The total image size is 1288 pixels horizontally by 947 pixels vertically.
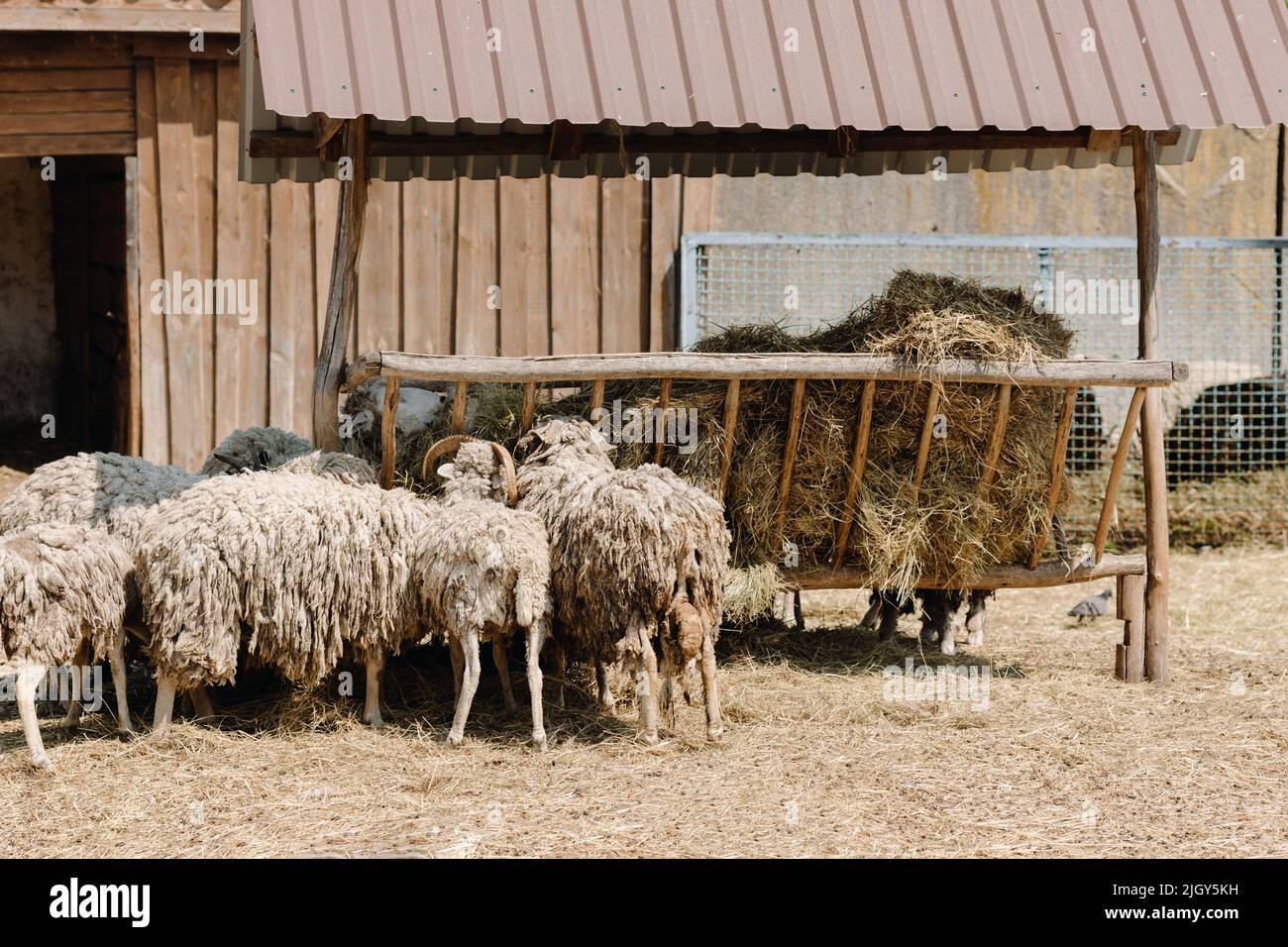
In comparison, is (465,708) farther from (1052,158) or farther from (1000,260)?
(1000,260)

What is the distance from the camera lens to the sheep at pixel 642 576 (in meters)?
6.20

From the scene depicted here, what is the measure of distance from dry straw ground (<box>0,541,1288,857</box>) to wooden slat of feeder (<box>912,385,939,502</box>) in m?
1.05

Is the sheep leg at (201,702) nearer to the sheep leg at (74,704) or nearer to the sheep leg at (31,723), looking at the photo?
the sheep leg at (74,704)

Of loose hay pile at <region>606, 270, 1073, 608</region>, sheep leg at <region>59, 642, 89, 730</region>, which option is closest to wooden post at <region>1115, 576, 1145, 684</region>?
loose hay pile at <region>606, 270, 1073, 608</region>

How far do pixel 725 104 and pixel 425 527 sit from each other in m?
2.48

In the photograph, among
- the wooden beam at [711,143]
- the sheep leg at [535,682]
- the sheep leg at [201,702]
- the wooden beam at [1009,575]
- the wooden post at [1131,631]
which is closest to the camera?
the sheep leg at [535,682]

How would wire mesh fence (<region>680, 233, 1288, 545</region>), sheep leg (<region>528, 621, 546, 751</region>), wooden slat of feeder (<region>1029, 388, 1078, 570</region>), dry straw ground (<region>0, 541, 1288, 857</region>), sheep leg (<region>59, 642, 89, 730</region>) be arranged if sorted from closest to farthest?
dry straw ground (<region>0, 541, 1288, 857</region>) → sheep leg (<region>528, 621, 546, 751</region>) → sheep leg (<region>59, 642, 89, 730</region>) → wooden slat of feeder (<region>1029, 388, 1078, 570</region>) → wire mesh fence (<region>680, 233, 1288, 545</region>)

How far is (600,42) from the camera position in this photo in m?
7.16

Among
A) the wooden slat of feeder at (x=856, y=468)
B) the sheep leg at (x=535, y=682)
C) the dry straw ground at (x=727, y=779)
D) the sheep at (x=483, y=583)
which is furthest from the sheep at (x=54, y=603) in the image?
the wooden slat of feeder at (x=856, y=468)

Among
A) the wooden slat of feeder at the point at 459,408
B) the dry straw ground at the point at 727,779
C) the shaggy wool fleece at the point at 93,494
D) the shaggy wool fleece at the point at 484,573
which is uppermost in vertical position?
the wooden slat of feeder at the point at 459,408

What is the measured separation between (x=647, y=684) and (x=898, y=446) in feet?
6.90

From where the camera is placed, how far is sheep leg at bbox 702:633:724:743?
248 inches

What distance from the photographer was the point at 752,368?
7000 millimetres

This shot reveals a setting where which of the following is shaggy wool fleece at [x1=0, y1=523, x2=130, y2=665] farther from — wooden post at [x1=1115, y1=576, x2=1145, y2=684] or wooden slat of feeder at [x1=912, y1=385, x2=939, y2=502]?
wooden post at [x1=1115, y1=576, x2=1145, y2=684]
